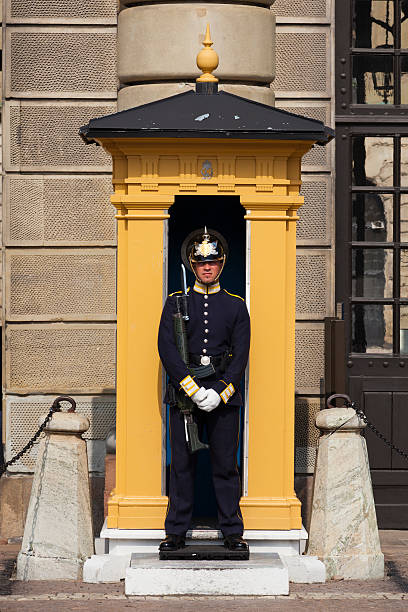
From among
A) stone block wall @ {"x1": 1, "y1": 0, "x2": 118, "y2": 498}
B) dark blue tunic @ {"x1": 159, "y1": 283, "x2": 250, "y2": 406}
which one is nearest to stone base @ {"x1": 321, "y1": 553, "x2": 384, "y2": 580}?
dark blue tunic @ {"x1": 159, "y1": 283, "x2": 250, "y2": 406}

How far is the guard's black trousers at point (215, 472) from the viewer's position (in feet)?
26.4

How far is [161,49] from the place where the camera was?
1003 cm

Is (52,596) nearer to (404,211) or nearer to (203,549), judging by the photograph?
(203,549)

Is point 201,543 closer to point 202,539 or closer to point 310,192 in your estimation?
point 202,539

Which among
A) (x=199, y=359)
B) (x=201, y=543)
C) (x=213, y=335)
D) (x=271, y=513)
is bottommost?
(x=201, y=543)

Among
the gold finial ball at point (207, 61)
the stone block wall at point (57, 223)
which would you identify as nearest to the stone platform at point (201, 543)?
the stone block wall at point (57, 223)

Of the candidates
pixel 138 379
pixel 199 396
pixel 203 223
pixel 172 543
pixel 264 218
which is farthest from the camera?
pixel 203 223

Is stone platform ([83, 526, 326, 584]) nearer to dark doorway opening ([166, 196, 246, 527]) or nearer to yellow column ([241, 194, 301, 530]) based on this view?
yellow column ([241, 194, 301, 530])

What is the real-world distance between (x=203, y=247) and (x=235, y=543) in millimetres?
1807

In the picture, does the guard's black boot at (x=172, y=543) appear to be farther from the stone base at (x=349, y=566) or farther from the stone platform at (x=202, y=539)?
the stone base at (x=349, y=566)

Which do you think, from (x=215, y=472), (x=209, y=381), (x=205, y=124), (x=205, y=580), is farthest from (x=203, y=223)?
(x=205, y=580)

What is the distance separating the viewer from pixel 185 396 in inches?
314

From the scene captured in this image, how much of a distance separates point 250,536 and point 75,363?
2.75m

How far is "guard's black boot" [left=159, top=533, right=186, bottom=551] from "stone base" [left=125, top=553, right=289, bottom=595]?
0.20 m
